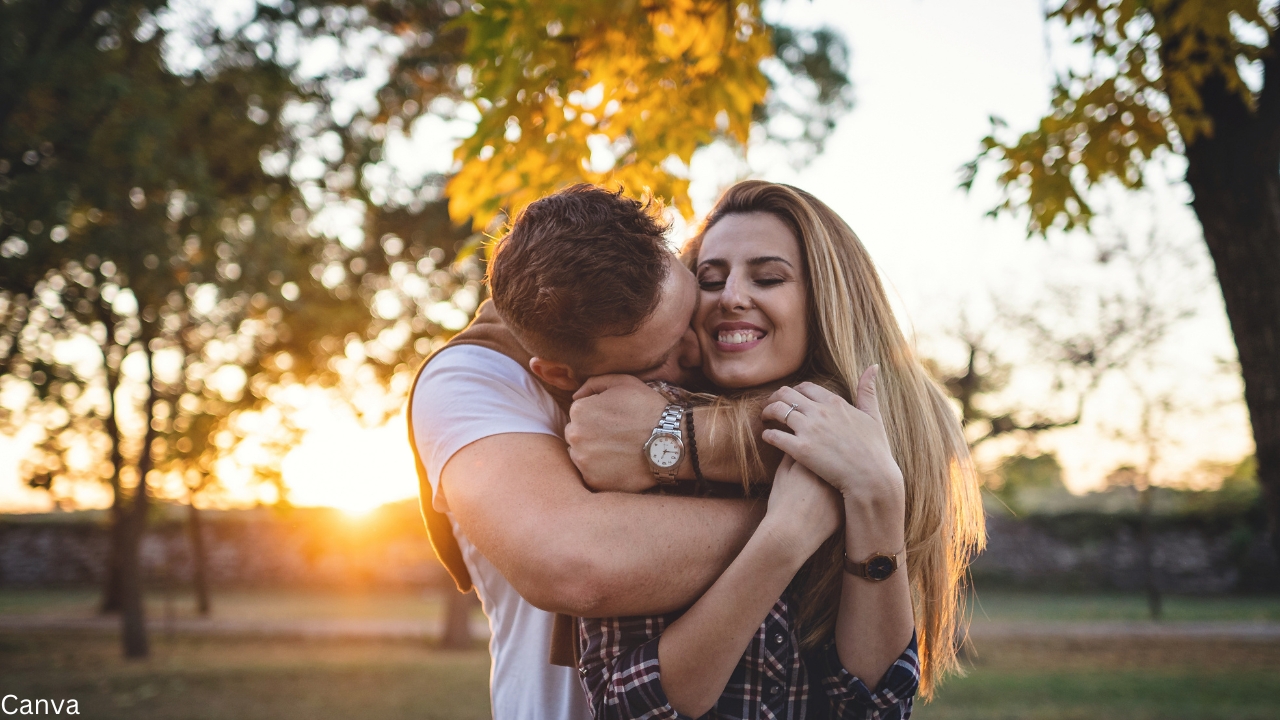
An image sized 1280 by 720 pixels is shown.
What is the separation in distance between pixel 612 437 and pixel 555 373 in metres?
0.29

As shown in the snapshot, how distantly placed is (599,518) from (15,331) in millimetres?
11387

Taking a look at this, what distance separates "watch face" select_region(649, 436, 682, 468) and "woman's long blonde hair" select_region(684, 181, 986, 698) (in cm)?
16

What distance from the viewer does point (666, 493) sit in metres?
2.08

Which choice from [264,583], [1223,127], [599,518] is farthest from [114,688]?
[264,583]

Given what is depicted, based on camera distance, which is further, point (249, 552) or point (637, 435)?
point (249, 552)

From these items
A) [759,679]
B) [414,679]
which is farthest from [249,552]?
[759,679]

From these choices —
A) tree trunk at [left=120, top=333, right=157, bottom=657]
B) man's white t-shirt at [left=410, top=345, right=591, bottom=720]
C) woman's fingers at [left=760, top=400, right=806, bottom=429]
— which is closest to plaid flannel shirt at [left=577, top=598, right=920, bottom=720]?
man's white t-shirt at [left=410, top=345, right=591, bottom=720]

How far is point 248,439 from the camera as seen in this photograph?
14.5 meters

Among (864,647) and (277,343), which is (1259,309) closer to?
(864,647)

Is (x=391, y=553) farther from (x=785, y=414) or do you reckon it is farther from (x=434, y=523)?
(x=785, y=414)

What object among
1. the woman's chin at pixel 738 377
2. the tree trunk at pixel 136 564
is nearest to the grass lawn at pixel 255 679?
the tree trunk at pixel 136 564

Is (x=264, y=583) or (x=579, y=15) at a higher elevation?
(x=579, y=15)

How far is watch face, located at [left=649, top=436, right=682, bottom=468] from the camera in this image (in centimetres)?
200

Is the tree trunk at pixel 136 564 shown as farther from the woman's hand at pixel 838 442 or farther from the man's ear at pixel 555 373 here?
the woman's hand at pixel 838 442
